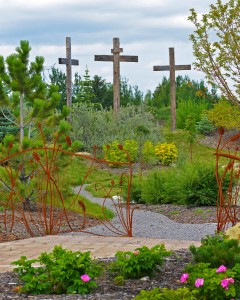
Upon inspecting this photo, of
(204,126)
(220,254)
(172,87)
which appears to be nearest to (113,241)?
(220,254)

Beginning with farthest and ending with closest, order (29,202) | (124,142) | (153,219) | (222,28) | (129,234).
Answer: (124,142) → (222,28) → (29,202) → (153,219) → (129,234)

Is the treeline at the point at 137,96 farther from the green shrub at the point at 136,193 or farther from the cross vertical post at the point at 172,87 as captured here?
the green shrub at the point at 136,193

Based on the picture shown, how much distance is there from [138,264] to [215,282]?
0.77 meters

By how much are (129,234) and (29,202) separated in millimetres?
3125

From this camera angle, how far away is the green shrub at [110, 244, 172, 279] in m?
5.20

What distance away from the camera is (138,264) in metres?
5.22

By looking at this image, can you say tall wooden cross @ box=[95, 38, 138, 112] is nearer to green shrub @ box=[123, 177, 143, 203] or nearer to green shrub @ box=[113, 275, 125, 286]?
green shrub @ box=[123, 177, 143, 203]

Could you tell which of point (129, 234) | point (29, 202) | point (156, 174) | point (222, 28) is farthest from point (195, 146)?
point (129, 234)

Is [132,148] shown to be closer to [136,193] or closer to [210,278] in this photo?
[136,193]

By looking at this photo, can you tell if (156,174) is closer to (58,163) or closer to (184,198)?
(184,198)

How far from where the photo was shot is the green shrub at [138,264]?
520 centimetres

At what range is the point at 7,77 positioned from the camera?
10000 millimetres

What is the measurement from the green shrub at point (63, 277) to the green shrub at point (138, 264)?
209 millimetres

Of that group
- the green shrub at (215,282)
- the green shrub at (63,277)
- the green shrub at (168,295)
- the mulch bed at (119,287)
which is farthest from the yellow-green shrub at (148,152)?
the green shrub at (168,295)
